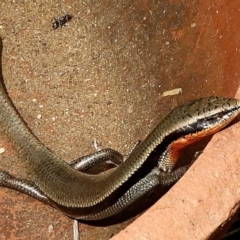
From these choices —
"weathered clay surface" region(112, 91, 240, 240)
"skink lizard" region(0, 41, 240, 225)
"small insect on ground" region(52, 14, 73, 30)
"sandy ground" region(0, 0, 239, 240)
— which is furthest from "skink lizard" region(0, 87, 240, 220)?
"small insect on ground" region(52, 14, 73, 30)

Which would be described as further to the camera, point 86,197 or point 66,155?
point 66,155

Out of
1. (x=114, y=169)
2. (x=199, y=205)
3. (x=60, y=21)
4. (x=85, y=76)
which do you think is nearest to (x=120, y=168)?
(x=114, y=169)

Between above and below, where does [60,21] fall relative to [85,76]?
above

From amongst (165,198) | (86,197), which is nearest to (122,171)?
(86,197)

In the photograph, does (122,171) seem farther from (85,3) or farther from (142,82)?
(85,3)

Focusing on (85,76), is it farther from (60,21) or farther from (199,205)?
(199,205)

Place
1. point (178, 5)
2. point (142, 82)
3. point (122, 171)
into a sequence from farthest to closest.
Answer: point (142, 82), point (178, 5), point (122, 171)

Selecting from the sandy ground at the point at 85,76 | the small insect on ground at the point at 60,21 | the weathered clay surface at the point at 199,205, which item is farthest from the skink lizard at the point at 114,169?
the small insect on ground at the point at 60,21

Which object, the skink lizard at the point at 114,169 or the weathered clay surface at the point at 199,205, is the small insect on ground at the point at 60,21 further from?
the weathered clay surface at the point at 199,205
